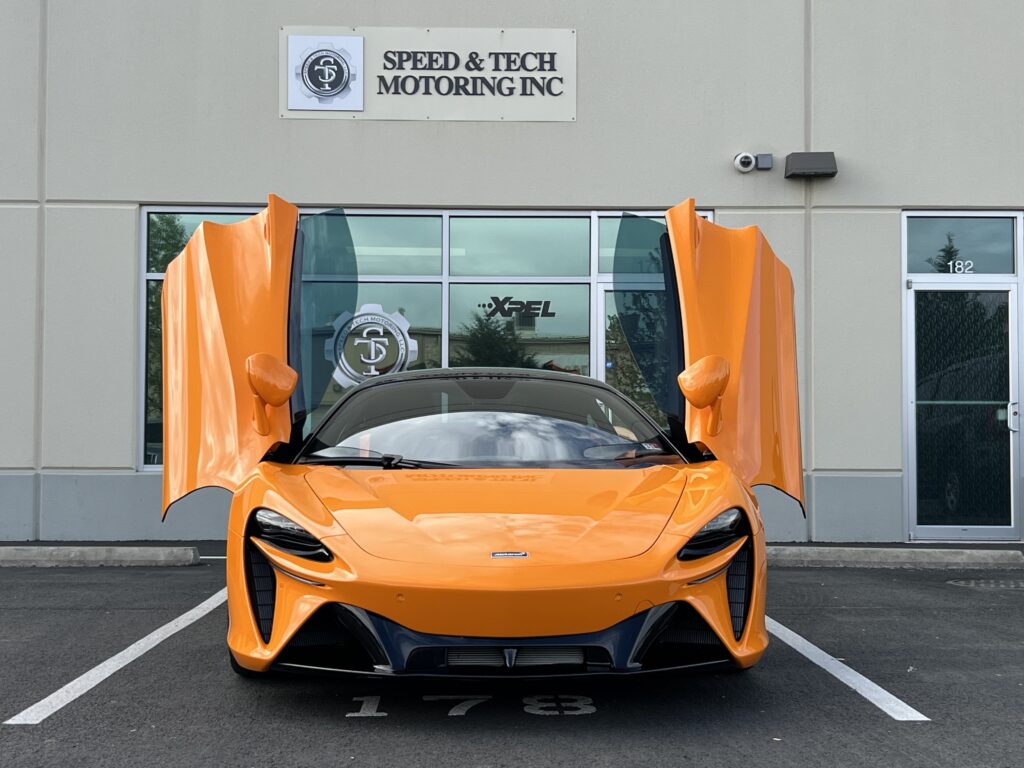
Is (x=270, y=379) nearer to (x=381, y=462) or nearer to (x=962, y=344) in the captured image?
(x=381, y=462)

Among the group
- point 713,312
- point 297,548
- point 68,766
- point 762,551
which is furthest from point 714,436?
point 68,766

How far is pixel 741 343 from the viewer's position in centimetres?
465

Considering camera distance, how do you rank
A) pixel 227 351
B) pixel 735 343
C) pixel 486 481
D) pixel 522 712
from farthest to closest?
1. pixel 735 343
2. pixel 227 351
3. pixel 486 481
4. pixel 522 712

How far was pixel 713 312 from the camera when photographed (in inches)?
182

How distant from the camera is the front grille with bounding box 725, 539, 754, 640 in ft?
10.5

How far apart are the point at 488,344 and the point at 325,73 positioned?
301cm

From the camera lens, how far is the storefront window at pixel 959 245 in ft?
30.1

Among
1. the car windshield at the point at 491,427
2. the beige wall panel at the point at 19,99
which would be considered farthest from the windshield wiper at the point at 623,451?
the beige wall panel at the point at 19,99

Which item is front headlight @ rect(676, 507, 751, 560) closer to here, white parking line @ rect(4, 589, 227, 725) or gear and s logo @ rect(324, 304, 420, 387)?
white parking line @ rect(4, 589, 227, 725)

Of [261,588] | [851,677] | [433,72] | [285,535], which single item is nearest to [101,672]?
[261,588]

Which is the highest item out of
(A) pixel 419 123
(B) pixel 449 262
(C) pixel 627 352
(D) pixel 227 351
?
(A) pixel 419 123

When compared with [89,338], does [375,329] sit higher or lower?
higher

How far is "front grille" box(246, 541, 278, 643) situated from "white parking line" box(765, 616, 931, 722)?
2.24 meters

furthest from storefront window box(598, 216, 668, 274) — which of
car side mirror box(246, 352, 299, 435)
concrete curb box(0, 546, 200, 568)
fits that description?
car side mirror box(246, 352, 299, 435)
